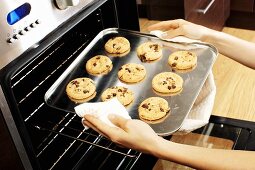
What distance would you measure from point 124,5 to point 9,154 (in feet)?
2.14

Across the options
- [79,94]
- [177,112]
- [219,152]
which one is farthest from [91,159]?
[219,152]

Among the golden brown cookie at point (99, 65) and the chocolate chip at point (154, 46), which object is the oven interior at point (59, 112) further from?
the chocolate chip at point (154, 46)

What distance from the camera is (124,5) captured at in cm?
128

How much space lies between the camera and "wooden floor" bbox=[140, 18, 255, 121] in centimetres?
206

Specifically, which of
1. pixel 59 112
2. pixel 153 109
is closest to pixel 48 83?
pixel 59 112

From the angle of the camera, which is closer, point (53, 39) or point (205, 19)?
point (53, 39)

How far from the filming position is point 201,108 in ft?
3.98

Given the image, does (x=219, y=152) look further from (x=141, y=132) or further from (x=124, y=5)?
(x=124, y=5)

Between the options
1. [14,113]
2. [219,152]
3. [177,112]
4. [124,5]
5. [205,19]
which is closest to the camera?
[14,113]

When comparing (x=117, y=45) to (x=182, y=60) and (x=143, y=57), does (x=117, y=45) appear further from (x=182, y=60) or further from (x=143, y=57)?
(x=182, y=60)

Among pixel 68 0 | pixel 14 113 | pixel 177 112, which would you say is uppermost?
pixel 68 0

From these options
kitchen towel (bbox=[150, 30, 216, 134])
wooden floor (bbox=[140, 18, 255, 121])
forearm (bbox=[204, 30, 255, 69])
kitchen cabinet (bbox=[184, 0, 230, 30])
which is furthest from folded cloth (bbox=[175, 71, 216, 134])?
kitchen cabinet (bbox=[184, 0, 230, 30])

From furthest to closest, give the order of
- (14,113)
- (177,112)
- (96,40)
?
(96,40)
(177,112)
(14,113)

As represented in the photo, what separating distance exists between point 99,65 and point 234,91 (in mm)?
1180
